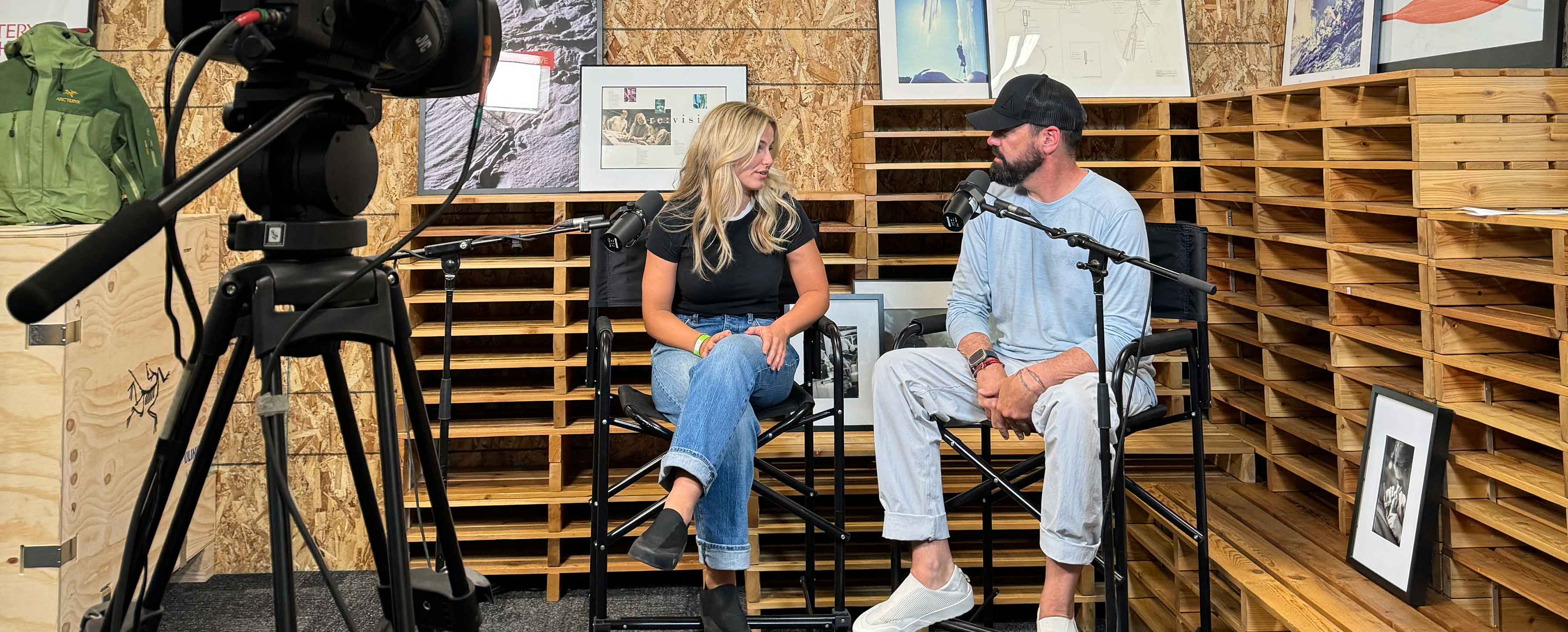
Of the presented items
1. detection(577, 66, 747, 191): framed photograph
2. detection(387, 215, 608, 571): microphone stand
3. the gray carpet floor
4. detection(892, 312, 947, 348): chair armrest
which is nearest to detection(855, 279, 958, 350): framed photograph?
detection(892, 312, 947, 348): chair armrest

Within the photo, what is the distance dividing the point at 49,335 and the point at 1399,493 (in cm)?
313

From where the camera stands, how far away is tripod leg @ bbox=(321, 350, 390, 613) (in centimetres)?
125

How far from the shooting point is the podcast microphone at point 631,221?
2.04 metres

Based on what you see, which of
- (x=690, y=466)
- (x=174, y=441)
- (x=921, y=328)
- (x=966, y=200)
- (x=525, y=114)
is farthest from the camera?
(x=525, y=114)

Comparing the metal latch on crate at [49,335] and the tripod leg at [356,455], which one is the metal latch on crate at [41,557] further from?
the tripod leg at [356,455]

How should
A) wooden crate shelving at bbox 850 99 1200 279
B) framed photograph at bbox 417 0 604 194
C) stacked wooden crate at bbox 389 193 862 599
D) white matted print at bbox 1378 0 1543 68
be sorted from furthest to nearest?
1. framed photograph at bbox 417 0 604 194
2. wooden crate shelving at bbox 850 99 1200 279
3. stacked wooden crate at bbox 389 193 862 599
4. white matted print at bbox 1378 0 1543 68

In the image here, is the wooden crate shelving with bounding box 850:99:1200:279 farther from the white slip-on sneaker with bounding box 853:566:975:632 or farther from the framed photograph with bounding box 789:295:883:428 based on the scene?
the white slip-on sneaker with bounding box 853:566:975:632

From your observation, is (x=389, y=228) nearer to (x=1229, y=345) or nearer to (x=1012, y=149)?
(x=1012, y=149)

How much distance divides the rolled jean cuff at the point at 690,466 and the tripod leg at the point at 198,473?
4.24 feet

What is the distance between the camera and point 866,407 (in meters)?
3.29

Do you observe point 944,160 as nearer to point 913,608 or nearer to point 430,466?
point 913,608

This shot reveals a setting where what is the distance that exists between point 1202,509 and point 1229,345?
1.24 meters

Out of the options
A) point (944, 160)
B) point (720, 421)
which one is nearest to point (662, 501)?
point (720, 421)

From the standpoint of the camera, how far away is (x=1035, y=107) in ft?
8.63
